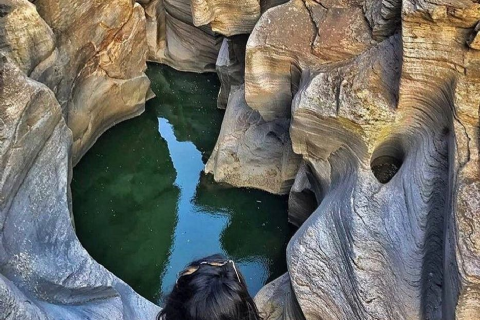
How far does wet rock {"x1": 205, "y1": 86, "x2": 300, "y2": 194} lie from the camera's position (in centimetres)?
Answer: 1017

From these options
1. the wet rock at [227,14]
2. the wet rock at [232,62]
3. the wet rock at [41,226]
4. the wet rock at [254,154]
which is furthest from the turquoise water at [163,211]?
the wet rock at [227,14]

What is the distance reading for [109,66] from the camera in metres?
11.7

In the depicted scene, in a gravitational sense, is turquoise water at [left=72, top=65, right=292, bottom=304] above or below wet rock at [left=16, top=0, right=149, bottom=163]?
below

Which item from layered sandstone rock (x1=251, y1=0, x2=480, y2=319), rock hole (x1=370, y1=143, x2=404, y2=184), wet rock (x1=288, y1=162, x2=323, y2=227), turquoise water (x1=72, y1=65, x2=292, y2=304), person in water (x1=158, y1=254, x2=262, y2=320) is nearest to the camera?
person in water (x1=158, y1=254, x2=262, y2=320)

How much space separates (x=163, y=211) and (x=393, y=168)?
4.56 m

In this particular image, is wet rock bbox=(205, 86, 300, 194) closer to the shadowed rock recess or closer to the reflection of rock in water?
the shadowed rock recess

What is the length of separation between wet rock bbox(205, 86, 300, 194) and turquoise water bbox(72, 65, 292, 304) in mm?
269

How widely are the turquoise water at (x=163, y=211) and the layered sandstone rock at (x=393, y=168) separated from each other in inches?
75.6

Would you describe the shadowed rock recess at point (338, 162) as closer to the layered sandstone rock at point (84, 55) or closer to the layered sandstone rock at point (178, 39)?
the layered sandstone rock at point (84, 55)

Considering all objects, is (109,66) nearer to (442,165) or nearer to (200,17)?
(200,17)

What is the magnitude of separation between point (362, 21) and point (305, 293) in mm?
3834

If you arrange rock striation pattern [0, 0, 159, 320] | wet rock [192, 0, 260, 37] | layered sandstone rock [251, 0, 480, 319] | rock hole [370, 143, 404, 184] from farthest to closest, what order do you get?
wet rock [192, 0, 260, 37] < rock hole [370, 143, 404, 184] < rock striation pattern [0, 0, 159, 320] < layered sandstone rock [251, 0, 480, 319]

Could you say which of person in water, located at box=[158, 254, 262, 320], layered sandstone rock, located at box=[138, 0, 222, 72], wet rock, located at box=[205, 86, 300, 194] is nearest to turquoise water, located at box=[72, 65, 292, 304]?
wet rock, located at box=[205, 86, 300, 194]

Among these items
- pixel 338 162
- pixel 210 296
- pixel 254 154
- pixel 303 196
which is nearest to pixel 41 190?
pixel 338 162
